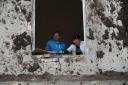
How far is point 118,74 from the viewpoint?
7730 millimetres

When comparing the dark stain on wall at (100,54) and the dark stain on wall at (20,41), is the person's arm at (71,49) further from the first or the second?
the dark stain on wall at (20,41)

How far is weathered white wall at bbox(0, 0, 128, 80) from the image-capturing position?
25.1 ft

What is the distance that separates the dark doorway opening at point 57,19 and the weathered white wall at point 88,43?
348 millimetres

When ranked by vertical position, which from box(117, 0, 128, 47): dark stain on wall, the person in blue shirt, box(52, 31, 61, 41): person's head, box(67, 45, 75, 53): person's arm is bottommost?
box(67, 45, 75, 53): person's arm

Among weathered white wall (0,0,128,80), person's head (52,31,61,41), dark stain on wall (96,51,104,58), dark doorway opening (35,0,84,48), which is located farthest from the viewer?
dark doorway opening (35,0,84,48)

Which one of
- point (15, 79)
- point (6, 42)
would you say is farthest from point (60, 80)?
point (6, 42)

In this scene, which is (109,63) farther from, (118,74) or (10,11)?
(10,11)

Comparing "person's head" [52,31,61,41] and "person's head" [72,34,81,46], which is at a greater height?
"person's head" [52,31,61,41]

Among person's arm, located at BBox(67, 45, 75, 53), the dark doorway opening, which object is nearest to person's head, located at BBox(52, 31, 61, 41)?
the dark doorway opening

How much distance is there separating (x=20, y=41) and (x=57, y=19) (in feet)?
5.35

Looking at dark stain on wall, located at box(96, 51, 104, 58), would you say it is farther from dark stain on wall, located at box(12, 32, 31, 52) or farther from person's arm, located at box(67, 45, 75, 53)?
dark stain on wall, located at box(12, 32, 31, 52)

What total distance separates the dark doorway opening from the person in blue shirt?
0.14 metres

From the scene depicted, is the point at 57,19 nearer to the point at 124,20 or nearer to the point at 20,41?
the point at 20,41

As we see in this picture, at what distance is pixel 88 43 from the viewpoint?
7.80m
